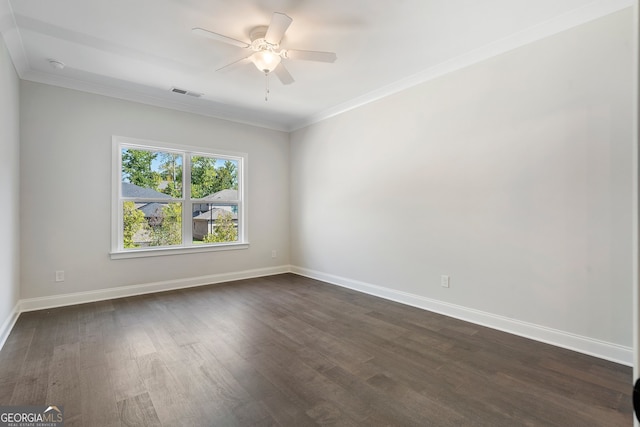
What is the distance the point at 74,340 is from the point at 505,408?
11.2 ft

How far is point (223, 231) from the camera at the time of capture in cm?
513

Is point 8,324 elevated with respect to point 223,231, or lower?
lower

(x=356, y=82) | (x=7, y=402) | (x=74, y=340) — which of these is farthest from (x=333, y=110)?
(x=7, y=402)

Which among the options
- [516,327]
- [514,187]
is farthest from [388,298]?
[514,187]

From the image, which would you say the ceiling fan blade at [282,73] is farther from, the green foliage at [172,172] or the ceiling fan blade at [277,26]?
the green foliage at [172,172]

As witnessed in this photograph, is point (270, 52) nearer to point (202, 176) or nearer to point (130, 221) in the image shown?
point (202, 176)

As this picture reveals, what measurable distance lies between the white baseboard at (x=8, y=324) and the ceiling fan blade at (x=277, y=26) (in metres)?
3.39

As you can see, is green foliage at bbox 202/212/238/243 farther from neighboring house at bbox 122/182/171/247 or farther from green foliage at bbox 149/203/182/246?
neighboring house at bbox 122/182/171/247

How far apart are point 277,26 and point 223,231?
3.56m

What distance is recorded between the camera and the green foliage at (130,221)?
165 inches

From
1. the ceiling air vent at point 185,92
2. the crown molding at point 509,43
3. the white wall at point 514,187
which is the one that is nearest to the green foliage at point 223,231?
the ceiling air vent at point 185,92

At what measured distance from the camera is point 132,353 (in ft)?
8.12

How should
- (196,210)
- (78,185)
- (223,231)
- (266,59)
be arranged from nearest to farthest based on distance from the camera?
Result: (266,59)
(78,185)
(196,210)
(223,231)

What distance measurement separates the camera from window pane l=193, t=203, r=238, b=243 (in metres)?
4.85
